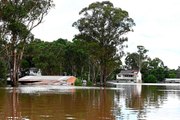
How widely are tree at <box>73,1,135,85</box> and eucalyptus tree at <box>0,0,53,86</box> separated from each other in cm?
1708

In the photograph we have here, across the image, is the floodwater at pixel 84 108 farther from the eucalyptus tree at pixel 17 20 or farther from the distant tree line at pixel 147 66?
the distant tree line at pixel 147 66

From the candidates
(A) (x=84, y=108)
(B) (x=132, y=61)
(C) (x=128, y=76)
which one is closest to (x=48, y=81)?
(A) (x=84, y=108)

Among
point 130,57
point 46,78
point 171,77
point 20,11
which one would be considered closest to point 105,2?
point 46,78

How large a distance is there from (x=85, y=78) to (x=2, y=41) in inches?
2377

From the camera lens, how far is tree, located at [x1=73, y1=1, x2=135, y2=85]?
2835 inches

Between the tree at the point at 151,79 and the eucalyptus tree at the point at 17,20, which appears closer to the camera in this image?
the eucalyptus tree at the point at 17,20

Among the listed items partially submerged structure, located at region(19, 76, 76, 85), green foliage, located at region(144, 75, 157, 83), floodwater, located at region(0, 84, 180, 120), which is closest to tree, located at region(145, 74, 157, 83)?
green foliage, located at region(144, 75, 157, 83)

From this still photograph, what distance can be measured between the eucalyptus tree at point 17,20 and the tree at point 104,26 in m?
17.1

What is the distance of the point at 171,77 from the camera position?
178m

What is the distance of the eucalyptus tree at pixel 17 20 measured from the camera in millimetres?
49406

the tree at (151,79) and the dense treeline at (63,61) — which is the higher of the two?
the dense treeline at (63,61)

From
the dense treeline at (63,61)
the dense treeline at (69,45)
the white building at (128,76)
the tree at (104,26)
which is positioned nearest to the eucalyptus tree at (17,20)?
the dense treeline at (69,45)

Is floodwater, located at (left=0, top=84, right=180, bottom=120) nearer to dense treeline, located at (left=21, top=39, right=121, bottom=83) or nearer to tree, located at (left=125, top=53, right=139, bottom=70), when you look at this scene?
dense treeline, located at (left=21, top=39, right=121, bottom=83)

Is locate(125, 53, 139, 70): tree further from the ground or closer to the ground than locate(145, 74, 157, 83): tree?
further from the ground
